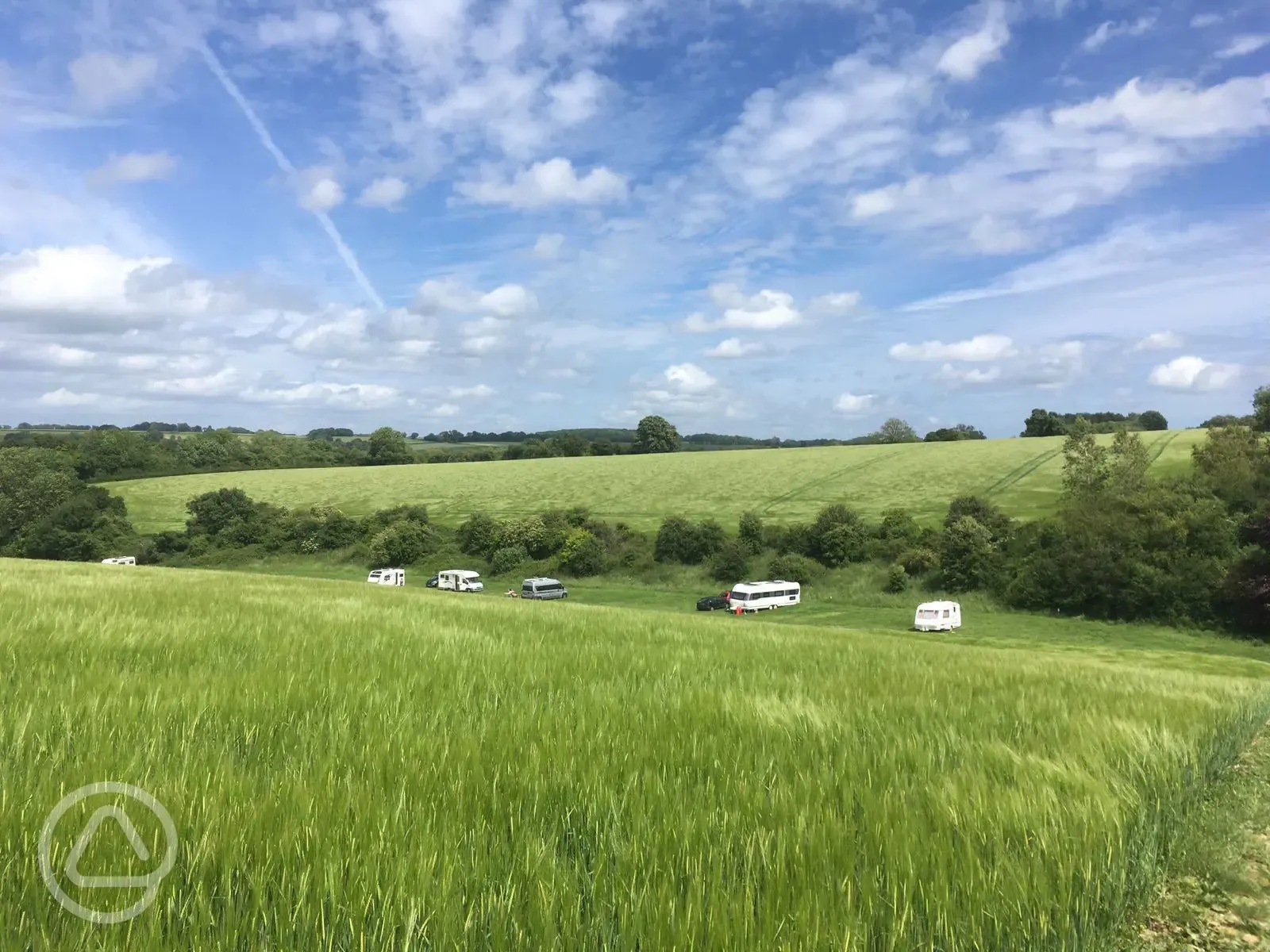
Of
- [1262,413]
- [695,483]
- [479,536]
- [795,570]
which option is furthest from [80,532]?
[1262,413]

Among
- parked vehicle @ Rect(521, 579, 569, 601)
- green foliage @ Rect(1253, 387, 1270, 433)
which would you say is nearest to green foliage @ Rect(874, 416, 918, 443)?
green foliage @ Rect(1253, 387, 1270, 433)

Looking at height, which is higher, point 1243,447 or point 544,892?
point 1243,447

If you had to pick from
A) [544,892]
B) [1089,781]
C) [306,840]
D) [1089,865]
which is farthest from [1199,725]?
[306,840]

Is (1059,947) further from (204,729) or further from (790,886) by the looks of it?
(204,729)

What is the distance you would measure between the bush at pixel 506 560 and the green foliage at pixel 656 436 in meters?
92.8

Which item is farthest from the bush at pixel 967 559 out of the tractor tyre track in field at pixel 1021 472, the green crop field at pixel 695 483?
the tractor tyre track in field at pixel 1021 472

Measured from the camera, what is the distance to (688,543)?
223 feet

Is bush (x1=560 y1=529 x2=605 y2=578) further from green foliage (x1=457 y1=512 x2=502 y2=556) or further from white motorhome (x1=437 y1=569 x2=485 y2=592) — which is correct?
white motorhome (x1=437 y1=569 x2=485 y2=592)

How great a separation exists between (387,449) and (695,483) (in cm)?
8872

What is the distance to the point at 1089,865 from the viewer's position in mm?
2920

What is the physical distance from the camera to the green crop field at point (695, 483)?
8094 cm

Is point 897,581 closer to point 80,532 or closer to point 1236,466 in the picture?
point 1236,466

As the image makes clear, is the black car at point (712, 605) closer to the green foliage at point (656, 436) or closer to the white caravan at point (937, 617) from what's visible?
the white caravan at point (937, 617)

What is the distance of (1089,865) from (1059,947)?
1.75ft
